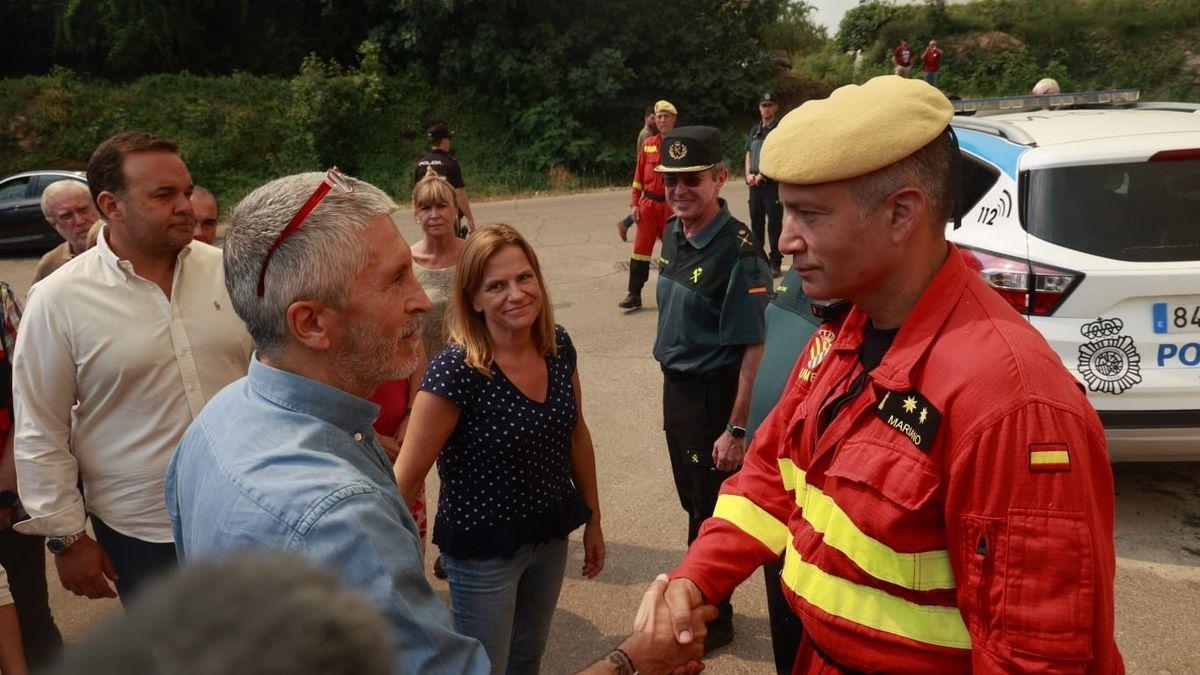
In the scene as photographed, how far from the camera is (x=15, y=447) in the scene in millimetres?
2781

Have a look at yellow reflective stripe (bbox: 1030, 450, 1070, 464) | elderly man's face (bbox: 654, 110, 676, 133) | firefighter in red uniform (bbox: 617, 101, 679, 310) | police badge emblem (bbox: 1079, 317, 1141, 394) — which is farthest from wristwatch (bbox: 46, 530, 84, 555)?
elderly man's face (bbox: 654, 110, 676, 133)

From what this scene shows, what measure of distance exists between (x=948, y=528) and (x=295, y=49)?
1102 inches

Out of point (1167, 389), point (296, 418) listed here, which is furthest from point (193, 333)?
point (1167, 389)

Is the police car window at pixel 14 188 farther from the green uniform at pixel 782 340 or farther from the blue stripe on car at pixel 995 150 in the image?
the green uniform at pixel 782 340

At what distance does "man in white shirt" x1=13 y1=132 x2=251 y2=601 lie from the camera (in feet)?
9.07

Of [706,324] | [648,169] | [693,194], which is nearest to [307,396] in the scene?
[706,324]

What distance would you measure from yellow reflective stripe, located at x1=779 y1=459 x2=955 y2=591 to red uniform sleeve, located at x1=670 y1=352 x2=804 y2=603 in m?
0.33

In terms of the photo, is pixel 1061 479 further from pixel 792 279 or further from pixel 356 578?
pixel 792 279

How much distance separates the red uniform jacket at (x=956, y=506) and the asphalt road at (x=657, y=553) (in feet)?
4.77

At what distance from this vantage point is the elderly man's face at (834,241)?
5.43 ft

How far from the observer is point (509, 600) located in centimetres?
277

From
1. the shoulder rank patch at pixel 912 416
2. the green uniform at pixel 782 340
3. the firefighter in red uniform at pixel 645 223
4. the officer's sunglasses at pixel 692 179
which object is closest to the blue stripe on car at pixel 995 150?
the officer's sunglasses at pixel 692 179

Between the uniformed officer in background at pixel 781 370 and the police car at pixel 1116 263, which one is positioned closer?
the uniformed officer in background at pixel 781 370

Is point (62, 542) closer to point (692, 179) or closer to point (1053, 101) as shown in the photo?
point (692, 179)
